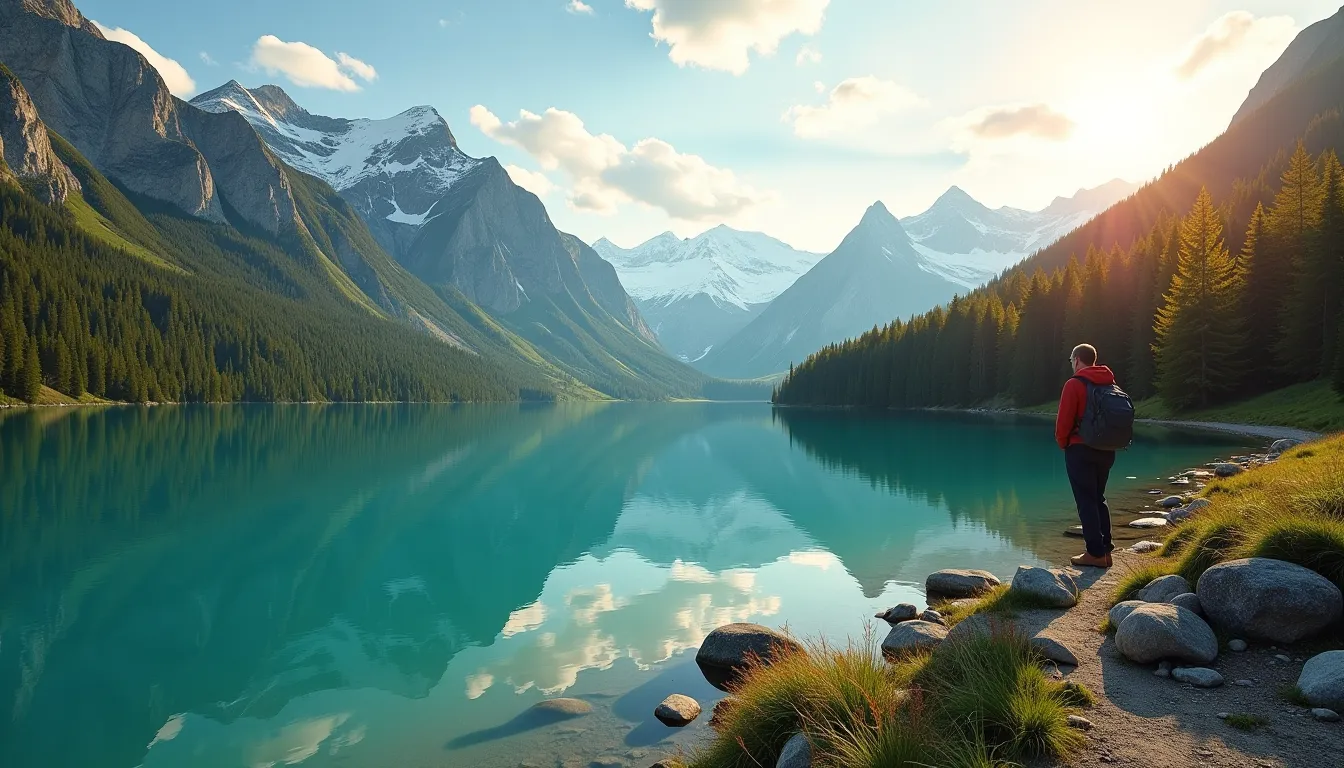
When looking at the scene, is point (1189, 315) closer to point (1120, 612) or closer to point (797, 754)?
point (1120, 612)

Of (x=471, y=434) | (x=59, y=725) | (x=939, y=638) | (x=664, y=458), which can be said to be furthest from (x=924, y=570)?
(x=471, y=434)

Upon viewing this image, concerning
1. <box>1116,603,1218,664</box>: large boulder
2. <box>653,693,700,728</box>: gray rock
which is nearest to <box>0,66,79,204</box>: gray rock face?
<box>653,693,700,728</box>: gray rock

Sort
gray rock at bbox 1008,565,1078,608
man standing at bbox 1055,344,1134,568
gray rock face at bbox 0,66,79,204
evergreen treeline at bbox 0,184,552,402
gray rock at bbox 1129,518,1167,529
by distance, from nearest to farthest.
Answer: gray rock at bbox 1008,565,1078,608 < man standing at bbox 1055,344,1134,568 < gray rock at bbox 1129,518,1167,529 < evergreen treeline at bbox 0,184,552,402 < gray rock face at bbox 0,66,79,204

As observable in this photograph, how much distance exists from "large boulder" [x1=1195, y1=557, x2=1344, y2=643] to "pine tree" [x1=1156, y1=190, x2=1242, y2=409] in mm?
65957

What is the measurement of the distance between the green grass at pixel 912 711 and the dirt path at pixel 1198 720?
0.37 meters

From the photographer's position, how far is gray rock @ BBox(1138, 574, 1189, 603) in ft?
34.4

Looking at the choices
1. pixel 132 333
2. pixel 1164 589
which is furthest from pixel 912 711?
pixel 132 333

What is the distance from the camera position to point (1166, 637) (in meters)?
8.56

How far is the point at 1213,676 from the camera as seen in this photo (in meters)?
7.86

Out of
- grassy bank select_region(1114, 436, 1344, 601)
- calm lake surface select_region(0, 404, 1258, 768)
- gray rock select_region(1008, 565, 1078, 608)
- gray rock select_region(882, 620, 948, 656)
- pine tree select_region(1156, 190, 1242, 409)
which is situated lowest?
calm lake surface select_region(0, 404, 1258, 768)

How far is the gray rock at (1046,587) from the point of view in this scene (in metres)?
12.4

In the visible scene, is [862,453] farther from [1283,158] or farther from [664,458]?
[1283,158]

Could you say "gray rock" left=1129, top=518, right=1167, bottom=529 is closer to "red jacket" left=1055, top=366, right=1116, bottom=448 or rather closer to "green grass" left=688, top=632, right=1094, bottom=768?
"red jacket" left=1055, top=366, right=1116, bottom=448

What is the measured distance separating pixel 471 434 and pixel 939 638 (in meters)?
79.9
